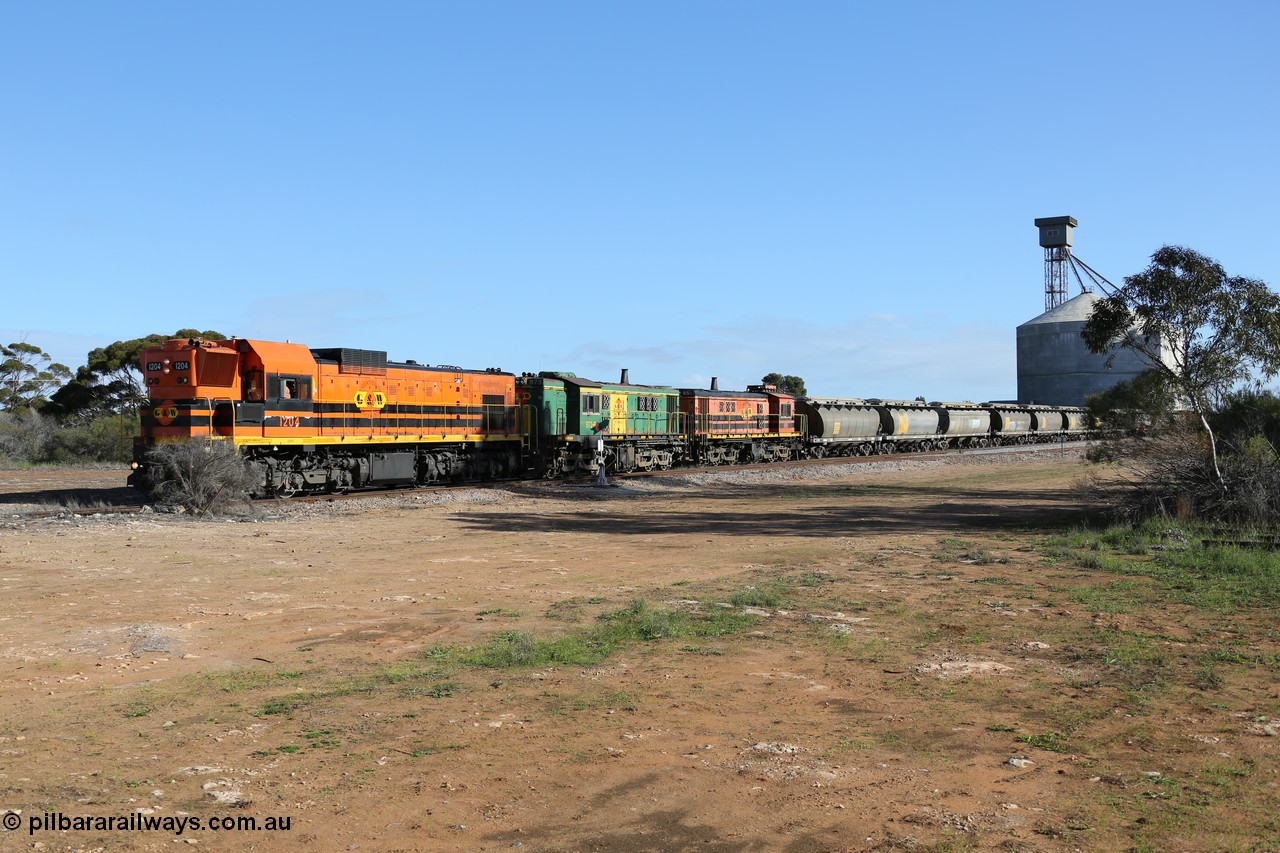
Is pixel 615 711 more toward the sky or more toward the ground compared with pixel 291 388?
more toward the ground

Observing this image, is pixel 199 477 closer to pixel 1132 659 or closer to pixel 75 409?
pixel 1132 659

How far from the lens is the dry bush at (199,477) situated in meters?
23.9

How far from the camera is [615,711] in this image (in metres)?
8.47

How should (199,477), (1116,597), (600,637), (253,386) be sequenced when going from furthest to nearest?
1. (253,386)
2. (199,477)
3. (1116,597)
4. (600,637)

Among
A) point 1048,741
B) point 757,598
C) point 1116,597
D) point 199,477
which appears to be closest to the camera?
point 1048,741

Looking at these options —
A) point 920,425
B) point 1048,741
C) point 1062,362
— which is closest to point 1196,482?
point 1048,741

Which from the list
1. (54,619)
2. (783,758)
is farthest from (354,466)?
(783,758)

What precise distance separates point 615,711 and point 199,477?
18739mm

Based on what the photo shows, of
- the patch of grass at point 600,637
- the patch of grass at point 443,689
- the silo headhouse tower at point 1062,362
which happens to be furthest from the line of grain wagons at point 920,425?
the patch of grass at point 443,689

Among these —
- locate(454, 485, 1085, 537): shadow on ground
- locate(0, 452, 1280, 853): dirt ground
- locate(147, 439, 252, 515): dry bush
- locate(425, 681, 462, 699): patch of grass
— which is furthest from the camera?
locate(147, 439, 252, 515): dry bush

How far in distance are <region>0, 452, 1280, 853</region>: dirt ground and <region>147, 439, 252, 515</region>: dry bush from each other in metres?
6.05

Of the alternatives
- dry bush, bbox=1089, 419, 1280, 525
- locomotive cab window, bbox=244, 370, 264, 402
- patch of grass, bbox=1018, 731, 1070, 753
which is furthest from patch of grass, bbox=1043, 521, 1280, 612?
locomotive cab window, bbox=244, 370, 264, 402

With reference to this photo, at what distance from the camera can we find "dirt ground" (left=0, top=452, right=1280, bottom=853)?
6.15m

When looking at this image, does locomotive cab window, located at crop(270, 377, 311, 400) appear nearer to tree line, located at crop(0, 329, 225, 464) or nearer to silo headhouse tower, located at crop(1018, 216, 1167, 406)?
tree line, located at crop(0, 329, 225, 464)
